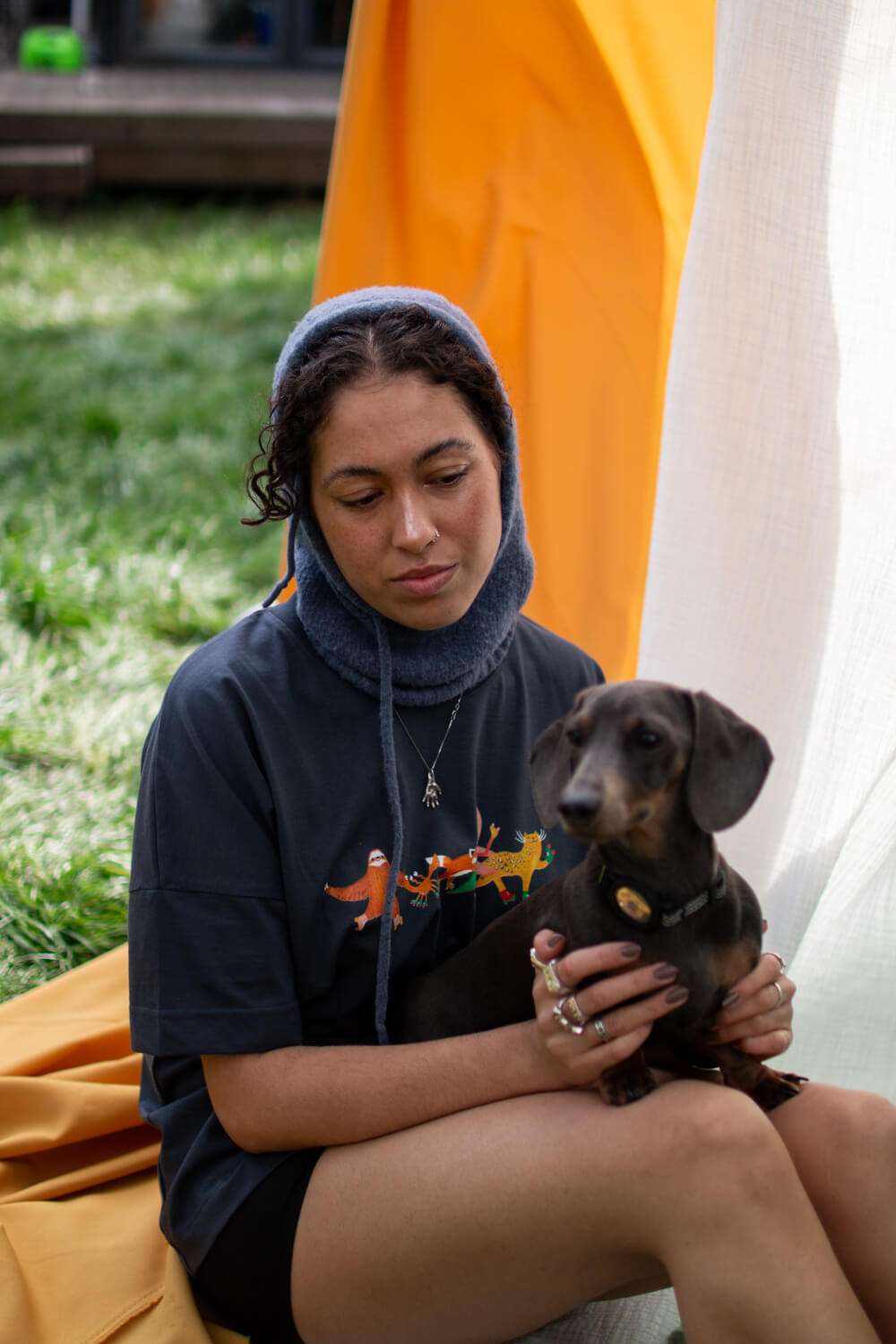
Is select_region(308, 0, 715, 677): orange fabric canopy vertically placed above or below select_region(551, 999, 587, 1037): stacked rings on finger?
above

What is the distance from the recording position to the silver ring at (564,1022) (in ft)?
4.99

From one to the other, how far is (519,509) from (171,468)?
3.29 meters

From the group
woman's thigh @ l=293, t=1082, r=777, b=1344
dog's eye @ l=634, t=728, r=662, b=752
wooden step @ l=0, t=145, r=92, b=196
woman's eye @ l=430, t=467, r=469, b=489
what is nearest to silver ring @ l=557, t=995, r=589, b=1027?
woman's thigh @ l=293, t=1082, r=777, b=1344

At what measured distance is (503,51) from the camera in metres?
2.49

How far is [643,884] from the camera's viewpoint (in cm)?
148

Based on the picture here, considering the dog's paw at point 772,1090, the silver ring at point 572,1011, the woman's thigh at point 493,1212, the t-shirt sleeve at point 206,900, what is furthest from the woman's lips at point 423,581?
the dog's paw at point 772,1090

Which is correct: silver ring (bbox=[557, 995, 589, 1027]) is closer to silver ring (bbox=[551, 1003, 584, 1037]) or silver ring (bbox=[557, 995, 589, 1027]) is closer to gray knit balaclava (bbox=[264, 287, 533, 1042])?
silver ring (bbox=[551, 1003, 584, 1037])

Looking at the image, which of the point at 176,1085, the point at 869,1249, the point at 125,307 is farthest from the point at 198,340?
the point at 869,1249

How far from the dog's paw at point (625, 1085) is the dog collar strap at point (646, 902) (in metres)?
0.19

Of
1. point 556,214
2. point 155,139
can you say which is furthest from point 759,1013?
point 155,139

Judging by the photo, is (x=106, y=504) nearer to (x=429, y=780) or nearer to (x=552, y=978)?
(x=429, y=780)

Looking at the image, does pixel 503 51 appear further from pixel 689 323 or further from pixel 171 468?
pixel 171 468

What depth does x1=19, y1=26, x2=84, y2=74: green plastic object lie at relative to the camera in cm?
959

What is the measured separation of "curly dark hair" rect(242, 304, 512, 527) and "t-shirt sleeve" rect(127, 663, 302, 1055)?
0.31 m
